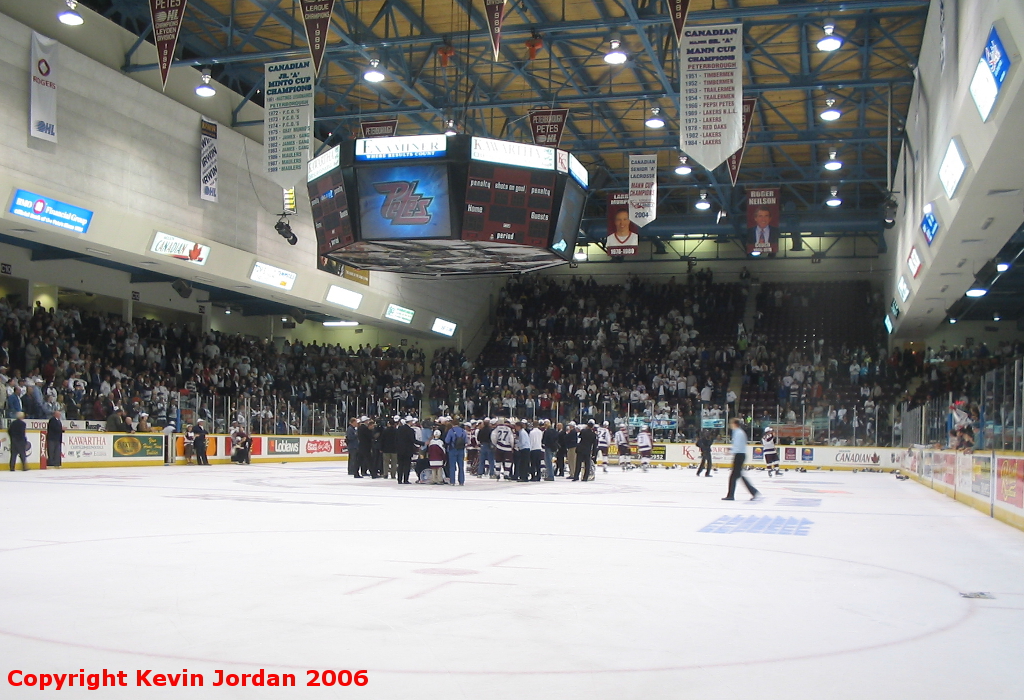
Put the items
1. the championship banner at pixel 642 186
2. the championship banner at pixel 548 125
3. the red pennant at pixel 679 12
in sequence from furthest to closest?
the championship banner at pixel 642 186 → the championship banner at pixel 548 125 → the red pennant at pixel 679 12

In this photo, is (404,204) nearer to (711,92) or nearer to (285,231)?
(711,92)

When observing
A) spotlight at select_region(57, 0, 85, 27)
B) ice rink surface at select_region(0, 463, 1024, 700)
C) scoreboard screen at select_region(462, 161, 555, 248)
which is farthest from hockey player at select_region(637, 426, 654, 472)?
spotlight at select_region(57, 0, 85, 27)

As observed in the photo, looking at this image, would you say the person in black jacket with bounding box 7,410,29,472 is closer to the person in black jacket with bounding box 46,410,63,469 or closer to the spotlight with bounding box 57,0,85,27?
the person in black jacket with bounding box 46,410,63,469

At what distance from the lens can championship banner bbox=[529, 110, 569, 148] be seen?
23.9 metres

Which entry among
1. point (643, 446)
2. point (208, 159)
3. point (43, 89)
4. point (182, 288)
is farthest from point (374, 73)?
point (643, 446)

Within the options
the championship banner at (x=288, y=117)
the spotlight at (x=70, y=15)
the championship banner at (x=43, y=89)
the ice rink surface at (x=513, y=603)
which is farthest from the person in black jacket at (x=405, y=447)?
the spotlight at (x=70, y=15)

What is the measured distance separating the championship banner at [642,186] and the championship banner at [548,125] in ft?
9.18

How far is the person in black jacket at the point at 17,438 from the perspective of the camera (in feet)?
68.8

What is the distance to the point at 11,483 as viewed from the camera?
17672 mm

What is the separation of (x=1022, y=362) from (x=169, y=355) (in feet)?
90.0

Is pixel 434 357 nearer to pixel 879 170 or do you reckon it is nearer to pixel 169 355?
pixel 169 355

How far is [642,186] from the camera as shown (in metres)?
25.8

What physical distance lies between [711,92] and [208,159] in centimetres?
1721

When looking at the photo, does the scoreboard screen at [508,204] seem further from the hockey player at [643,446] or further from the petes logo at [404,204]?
the hockey player at [643,446]
